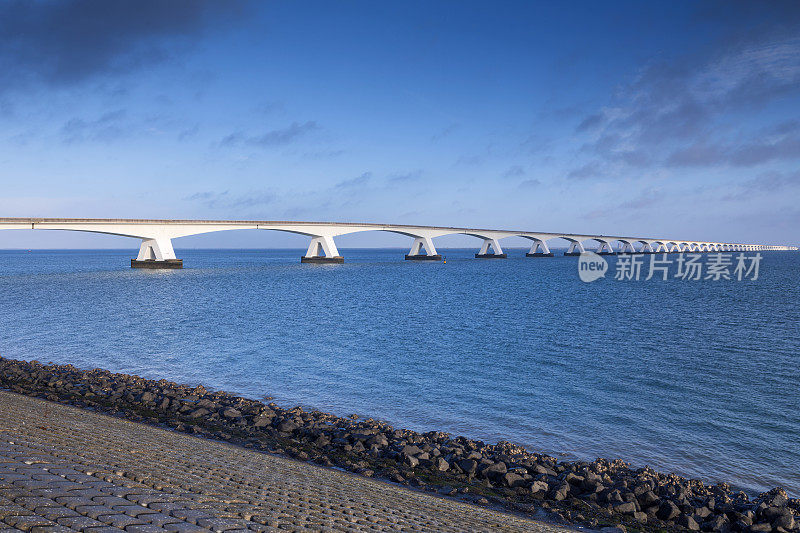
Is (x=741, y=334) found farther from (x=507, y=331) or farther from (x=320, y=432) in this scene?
(x=320, y=432)

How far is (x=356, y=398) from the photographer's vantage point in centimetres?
1703

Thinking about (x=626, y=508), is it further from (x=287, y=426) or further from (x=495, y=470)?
(x=287, y=426)

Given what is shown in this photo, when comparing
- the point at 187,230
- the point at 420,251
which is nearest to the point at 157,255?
the point at 187,230

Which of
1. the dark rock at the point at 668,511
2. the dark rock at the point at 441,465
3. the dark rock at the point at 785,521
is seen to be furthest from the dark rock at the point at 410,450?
the dark rock at the point at 785,521

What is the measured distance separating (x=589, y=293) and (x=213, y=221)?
61.7 m

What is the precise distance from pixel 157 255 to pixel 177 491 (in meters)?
91.2

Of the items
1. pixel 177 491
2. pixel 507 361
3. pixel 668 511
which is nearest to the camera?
pixel 177 491

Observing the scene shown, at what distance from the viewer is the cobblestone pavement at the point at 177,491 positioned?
Answer: 539cm

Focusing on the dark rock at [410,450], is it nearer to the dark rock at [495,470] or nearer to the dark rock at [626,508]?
the dark rock at [495,470]

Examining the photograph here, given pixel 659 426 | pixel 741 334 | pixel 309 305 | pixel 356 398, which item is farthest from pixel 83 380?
pixel 741 334

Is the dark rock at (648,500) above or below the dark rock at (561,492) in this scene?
above

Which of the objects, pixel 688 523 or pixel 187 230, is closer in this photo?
pixel 688 523

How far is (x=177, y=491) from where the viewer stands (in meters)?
6.71

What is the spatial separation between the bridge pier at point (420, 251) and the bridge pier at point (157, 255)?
65.9m
